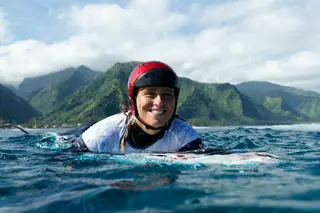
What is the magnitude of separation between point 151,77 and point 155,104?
64 centimetres

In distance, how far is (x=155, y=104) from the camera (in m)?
7.05

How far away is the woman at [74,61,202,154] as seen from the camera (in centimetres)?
712

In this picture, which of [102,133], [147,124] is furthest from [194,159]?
[102,133]

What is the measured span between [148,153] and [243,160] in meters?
2.25

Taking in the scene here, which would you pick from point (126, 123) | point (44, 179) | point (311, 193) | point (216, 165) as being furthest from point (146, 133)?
point (311, 193)

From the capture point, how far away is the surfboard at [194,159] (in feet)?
21.8

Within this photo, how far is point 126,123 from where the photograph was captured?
309 inches

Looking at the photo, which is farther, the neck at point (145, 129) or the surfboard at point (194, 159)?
the neck at point (145, 129)

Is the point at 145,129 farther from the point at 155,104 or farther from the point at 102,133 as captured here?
the point at 102,133

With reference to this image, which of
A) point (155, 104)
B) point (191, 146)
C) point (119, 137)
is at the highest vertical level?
point (155, 104)

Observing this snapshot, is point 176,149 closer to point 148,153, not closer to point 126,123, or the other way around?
point 148,153

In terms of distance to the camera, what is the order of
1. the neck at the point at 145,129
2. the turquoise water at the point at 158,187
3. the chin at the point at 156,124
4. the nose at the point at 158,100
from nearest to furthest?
the turquoise water at the point at 158,187, the nose at the point at 158,100, the chin at the point at 156,124, the neck at the point at 145,129

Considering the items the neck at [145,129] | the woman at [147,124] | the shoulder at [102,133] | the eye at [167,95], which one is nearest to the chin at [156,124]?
the woman at [147,124]

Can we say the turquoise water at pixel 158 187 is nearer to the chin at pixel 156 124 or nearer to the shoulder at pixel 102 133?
the shoulder at pixel 102 133
